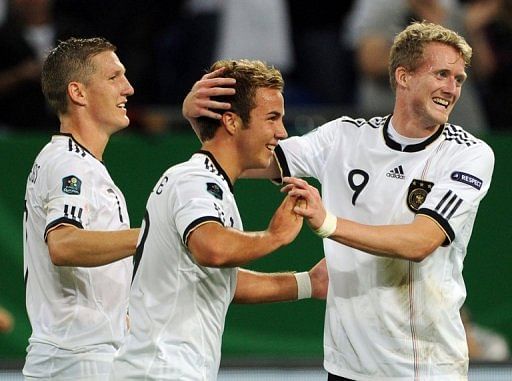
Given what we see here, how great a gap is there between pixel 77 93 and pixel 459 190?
1.81 meters

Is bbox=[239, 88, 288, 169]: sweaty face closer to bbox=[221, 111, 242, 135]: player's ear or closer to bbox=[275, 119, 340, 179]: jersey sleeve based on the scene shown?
bbox=[221, 111, 242, 135]: player's ear

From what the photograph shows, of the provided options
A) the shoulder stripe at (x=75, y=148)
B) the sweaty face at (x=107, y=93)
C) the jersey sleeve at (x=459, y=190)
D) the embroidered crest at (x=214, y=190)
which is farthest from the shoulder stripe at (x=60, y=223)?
the jersey sleeve at (x=459, y=190)

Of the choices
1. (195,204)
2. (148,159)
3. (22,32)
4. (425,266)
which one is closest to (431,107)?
(425,266)

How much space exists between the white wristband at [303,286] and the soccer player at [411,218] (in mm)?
112

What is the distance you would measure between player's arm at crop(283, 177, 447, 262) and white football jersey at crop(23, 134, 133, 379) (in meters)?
1.01

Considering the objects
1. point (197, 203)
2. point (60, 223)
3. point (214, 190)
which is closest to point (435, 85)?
point (214, 190)

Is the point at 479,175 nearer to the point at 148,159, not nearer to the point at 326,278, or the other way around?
the point at 326,278

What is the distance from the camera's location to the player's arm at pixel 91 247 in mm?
5109

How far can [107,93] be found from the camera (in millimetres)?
5715

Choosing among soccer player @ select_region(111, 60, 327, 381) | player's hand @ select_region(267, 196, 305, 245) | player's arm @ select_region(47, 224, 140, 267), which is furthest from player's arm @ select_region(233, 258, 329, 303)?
player's hand @ select_region(267, 196, 305, 245)

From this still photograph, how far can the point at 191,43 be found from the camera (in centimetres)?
1109

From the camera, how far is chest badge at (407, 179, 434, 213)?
5285mm

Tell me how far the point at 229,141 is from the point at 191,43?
6.32m

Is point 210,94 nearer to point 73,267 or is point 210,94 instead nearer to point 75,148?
point 75,148
